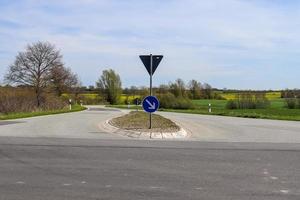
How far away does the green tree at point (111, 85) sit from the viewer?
116625 millimetres

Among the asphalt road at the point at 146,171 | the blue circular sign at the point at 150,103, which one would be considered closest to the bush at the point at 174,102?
the blue circular sign at the point at 150,103

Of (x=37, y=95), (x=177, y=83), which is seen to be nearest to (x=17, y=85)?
(x=37, y=95)

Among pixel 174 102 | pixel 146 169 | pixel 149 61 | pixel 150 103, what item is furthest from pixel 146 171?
pixel 174 102

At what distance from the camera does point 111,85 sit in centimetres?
11712

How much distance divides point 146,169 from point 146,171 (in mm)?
289

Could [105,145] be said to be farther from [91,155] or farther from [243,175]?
[243,175]

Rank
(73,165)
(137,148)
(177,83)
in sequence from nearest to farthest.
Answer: (73,165) → (137,148) → (177,83)

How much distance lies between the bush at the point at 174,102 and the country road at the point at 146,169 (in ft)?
202

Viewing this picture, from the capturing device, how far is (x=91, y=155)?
44.7ft

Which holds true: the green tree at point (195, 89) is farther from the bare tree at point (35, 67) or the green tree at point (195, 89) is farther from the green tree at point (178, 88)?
the bare tree at point (35, 67)

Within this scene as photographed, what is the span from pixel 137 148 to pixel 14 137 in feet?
18.6

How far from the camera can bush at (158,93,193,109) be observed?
263ft

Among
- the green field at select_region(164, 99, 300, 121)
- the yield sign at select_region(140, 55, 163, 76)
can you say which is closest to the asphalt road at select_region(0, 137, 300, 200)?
the yield sign at select_region(140, 55, 163, 76)

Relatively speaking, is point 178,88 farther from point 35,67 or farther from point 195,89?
point 35,67
